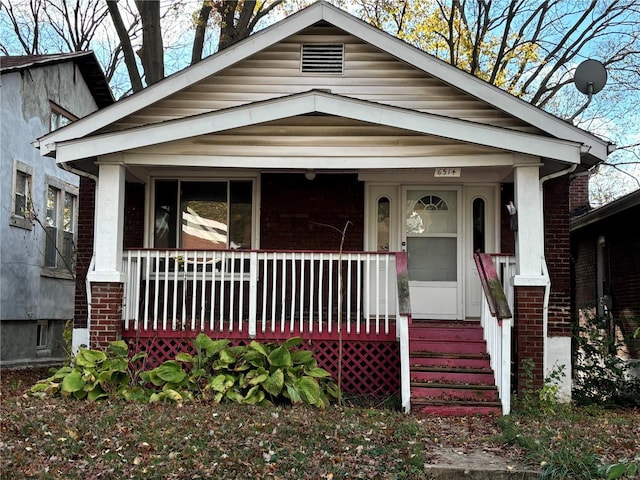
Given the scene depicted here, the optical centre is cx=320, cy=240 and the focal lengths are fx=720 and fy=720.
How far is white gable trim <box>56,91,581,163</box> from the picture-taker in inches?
345

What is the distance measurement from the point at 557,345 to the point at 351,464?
5.12 m

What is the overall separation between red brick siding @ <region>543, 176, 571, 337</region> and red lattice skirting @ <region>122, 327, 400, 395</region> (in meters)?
2.59

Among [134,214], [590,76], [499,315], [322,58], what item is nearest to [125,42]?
[134,214]

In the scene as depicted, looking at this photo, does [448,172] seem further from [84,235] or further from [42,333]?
[42,333]

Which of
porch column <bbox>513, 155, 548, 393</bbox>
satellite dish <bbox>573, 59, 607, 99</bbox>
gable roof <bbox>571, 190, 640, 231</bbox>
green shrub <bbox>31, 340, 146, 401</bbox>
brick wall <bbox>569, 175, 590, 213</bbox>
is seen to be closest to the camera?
green shrub <bbox>31, 340, 146, 401</bbox>

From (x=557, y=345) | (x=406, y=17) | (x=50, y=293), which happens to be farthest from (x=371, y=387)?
(x=406, y=17)

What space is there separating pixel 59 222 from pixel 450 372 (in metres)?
12.3

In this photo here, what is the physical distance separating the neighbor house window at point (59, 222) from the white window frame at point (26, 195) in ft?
3.54

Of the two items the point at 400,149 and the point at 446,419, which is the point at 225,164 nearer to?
the point at 400,149

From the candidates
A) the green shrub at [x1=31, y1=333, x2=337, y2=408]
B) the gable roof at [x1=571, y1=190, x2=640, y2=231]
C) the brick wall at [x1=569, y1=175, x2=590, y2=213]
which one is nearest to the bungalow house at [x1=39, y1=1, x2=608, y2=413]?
the green shrub at [x1=31, y1=333, x2=337, y2=408]

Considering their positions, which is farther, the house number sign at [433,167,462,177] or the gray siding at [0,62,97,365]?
the gray siding at [0,62,97,365]

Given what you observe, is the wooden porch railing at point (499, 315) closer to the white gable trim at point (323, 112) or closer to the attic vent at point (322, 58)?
the white gable trim at point (323, 112)

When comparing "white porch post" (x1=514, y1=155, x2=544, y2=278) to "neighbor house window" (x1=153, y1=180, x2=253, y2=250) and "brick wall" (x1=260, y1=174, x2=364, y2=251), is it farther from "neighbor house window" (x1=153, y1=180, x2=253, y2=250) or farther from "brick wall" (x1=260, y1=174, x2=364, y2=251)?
"neighbor house window" (x1=153, y1=180, x2=253, y2=250)

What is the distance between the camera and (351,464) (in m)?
5.78
